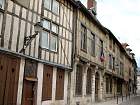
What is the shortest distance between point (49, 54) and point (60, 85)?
2097 mm

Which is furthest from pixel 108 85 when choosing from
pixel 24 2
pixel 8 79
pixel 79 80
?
pixel 8 79

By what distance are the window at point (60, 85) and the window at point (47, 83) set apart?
0.73m

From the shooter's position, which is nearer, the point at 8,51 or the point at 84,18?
the point at 8,51

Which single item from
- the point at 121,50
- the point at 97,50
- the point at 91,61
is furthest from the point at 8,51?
the point at 121,50

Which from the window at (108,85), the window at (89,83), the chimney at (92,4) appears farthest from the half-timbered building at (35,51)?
the window at (108,85)

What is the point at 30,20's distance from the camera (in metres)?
11.0

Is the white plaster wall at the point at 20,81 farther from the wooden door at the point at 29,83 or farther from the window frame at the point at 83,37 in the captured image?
the window frame at the point at 83,37

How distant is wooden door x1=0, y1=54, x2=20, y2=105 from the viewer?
932 centimetres

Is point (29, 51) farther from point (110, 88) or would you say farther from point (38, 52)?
point (110, 88)

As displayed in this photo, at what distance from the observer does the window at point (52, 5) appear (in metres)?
12.6

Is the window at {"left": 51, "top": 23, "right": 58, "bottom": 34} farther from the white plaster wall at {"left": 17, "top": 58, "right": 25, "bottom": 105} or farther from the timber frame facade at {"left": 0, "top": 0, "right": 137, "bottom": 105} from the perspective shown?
the white plaster wall at {"left": 17, "top": 58, "right": 25, "bottom": 105}

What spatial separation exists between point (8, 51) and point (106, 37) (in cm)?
1477

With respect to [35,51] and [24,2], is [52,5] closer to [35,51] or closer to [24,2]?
[24,2]

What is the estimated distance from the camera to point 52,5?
13.0 m
